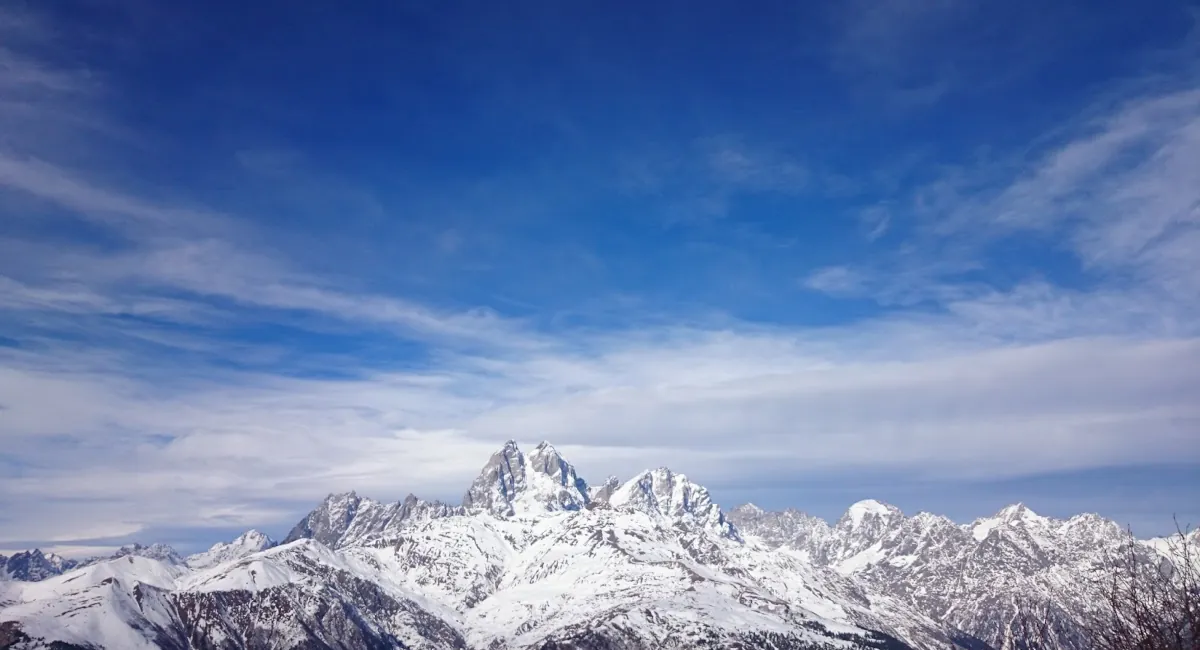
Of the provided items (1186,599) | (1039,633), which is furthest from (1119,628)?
(1039,633)

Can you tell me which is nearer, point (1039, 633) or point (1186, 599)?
point (1039, 633)

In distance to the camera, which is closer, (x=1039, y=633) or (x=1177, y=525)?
(x=1039, y=633)

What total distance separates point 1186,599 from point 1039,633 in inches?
585

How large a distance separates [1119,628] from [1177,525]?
6.39 m

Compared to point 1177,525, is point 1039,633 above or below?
below

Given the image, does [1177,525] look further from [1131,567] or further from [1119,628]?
[1119,628]

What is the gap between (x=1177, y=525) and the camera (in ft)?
134

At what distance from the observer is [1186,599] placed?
140 ft

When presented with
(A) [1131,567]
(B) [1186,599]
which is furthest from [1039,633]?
(B) [1186,599]

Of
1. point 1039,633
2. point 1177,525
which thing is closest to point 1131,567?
point 1177,525

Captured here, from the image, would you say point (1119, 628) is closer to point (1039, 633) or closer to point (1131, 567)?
point (1131, 567)

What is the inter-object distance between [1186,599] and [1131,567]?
3909mm

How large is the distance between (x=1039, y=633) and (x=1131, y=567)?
38.2 ft

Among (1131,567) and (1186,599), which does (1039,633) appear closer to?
(1131,567)
